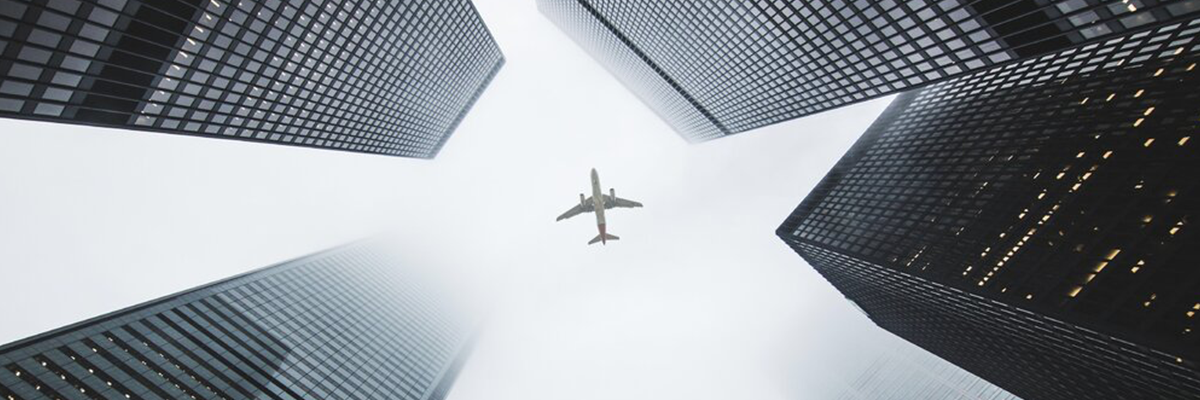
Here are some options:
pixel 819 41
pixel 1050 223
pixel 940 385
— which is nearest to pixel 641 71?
pixel 819 41

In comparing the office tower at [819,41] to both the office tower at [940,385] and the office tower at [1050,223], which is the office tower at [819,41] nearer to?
the office tower at [1050,223]

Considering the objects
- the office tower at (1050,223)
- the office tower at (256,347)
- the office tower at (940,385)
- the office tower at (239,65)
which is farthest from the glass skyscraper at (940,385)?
the office tower at (239,65)

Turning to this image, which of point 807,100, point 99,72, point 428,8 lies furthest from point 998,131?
point 99,72

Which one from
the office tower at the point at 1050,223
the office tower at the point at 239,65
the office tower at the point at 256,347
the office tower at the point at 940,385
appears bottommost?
the office tower at the point at 256,347

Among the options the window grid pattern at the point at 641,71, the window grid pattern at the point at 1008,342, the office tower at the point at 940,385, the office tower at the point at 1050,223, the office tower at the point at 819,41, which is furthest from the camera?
the office tower at the point at 940,385

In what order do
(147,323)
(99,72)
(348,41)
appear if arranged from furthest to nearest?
(147,323) → (348,41) → (99,72)

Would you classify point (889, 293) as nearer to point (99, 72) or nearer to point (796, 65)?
point (796, 65)

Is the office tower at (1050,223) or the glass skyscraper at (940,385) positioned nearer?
the office tower at (1050,223)

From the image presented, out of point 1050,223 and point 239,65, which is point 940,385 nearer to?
point 1050,223
